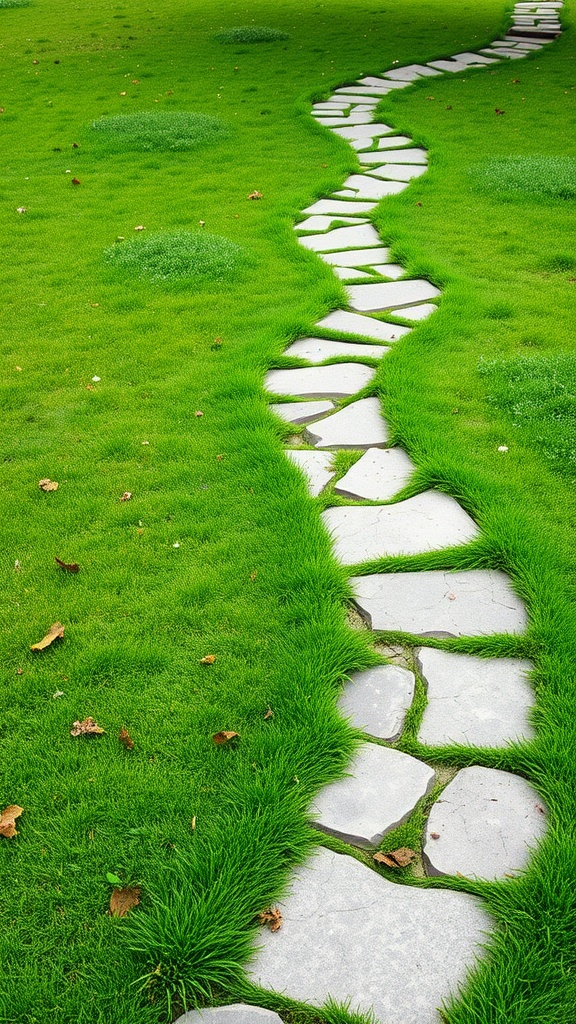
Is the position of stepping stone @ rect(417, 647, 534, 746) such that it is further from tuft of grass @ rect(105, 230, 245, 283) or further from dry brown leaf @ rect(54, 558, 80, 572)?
tuft of grass @ rect(105, 230, 245, 283)

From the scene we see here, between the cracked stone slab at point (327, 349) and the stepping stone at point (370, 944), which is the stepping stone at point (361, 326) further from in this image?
the stepping stone at point (370, 944)

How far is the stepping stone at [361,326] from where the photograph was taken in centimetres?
441

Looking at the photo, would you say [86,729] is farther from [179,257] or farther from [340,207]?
[340,207]

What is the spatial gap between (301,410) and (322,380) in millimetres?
337

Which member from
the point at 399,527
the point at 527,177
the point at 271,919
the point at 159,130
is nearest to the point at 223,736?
the point at 271,919

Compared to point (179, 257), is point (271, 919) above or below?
below

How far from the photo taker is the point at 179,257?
5.43m

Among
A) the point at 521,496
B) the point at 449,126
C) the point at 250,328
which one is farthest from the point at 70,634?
the point at 449,126

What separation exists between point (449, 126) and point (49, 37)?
10.3 m

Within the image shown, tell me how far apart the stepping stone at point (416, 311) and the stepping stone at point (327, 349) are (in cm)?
48

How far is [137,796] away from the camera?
197 cm

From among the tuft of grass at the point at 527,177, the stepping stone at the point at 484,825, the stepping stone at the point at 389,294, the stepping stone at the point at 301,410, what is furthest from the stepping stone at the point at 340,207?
the stepping stone at the point at 484,825

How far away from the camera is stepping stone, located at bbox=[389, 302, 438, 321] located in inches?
181

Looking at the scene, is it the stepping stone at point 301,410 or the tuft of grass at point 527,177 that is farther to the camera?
the tuft of grass at point 527,177
